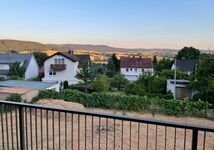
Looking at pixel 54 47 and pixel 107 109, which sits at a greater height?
pixel 54 47

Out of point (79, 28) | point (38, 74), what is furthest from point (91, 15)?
point (38, 74)

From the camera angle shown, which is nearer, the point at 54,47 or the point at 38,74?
the point at 38,74

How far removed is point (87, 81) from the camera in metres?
21.8

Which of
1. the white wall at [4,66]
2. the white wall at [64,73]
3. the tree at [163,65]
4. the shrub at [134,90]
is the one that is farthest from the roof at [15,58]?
the tree at [163,65]

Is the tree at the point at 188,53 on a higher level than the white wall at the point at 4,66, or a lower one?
higher

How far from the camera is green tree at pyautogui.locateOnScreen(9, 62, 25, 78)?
2403 cm

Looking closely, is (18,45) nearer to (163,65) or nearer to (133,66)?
(133,66)

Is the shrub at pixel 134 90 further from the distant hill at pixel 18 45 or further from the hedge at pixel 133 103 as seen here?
the distant hill at pixel 18 45

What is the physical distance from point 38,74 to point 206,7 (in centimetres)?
2096

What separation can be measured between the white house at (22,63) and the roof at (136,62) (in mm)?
10789

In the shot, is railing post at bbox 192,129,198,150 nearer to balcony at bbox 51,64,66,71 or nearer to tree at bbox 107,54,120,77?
balcony at bbox 51,64,66,71

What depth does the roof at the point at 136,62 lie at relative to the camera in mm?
31484

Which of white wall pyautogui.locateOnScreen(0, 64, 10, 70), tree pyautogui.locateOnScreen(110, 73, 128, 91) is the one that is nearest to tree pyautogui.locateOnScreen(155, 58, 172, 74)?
tree pyautogui.locateOnScreen(110, 73, 128, 91)

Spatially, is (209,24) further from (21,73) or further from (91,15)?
(21,73)
